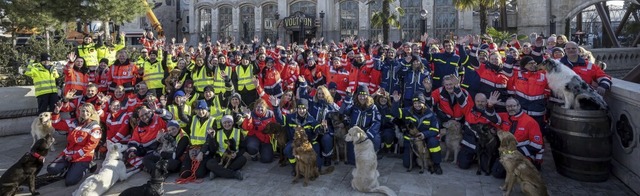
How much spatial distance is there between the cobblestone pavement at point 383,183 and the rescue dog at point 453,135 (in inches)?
11.6

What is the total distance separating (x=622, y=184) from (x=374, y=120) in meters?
3.76

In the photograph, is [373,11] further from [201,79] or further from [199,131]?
[199,131]

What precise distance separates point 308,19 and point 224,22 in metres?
9.56

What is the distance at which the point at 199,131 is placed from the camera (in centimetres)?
666

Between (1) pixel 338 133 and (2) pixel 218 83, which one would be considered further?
(2) pixel 218 83

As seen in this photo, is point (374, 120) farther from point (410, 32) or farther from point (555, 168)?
point (410, 32)

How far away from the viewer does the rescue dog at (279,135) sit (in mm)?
6777


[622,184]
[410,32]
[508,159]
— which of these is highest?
[410,32]

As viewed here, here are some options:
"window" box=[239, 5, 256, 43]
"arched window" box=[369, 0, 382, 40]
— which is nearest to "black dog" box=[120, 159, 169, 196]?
"arched window" box=[369, 0, 382, 40]

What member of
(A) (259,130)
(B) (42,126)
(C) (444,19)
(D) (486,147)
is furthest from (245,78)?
(C) (444,19)

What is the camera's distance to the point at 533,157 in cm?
612

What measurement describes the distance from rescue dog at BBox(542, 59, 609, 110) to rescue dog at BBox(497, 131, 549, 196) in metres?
1.17

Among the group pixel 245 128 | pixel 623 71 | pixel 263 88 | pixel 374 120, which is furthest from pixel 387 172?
pixel 623 71

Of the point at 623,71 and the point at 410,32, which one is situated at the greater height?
the point at 410,32
